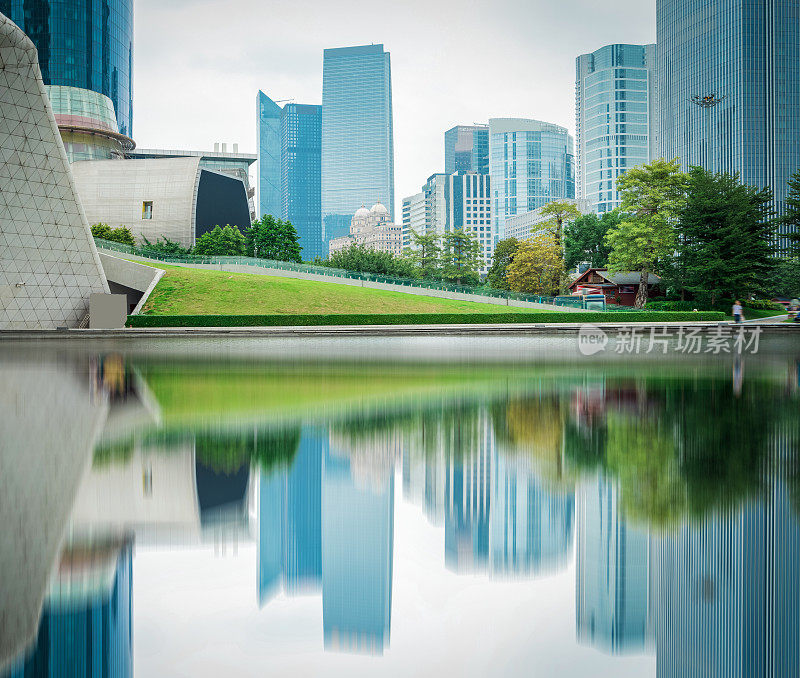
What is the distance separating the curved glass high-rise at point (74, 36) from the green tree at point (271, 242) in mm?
49392

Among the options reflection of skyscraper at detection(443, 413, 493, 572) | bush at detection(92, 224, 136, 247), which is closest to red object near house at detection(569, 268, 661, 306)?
bush at detection(92, 224, 136, 247)

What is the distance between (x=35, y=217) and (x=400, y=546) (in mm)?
35371

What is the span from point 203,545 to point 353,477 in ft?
5.52

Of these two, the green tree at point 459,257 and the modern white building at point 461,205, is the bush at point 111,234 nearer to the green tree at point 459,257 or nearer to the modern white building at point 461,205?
the green tree at point 459,257

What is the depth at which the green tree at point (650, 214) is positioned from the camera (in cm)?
3984

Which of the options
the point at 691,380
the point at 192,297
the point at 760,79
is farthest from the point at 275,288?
the point at 760,79

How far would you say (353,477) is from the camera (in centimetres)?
527

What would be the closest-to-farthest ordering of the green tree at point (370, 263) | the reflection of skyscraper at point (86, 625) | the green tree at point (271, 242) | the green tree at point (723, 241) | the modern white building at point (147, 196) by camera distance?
→ the reflection of skyscraper at point (86, 625) → the green tree at point (723, 241) → the green tree at point (271, 242) → the green tree at point (370, 263) → the modern white building at point (147, 196)

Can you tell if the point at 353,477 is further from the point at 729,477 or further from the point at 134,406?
the point at 134,406

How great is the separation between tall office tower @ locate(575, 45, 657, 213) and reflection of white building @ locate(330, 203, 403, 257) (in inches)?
2073

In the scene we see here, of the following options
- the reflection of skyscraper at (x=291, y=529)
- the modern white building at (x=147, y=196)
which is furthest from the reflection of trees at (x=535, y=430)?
the modern white building at (x=147, y=196)

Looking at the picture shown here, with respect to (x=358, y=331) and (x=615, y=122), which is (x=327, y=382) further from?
(x=615, y=122)

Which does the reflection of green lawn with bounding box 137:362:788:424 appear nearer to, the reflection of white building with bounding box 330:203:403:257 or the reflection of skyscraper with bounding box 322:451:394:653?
the reflection of skyscraper with bounding box 322:451:394:653

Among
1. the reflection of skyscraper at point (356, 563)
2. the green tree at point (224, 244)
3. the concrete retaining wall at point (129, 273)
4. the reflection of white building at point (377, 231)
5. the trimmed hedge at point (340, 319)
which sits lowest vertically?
the reflection of skyscraper at point (356, 563)
